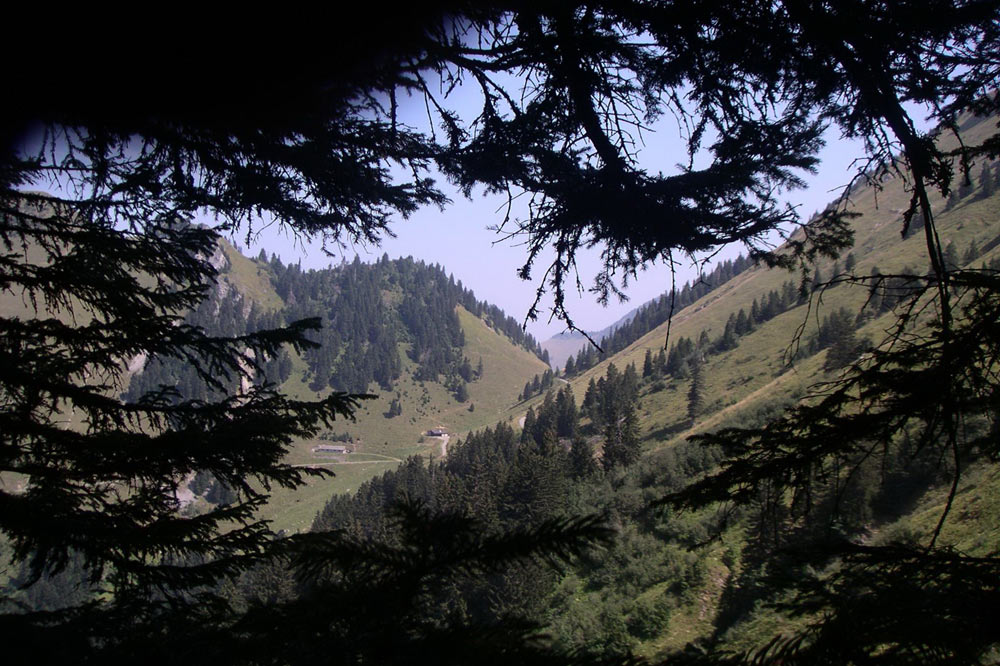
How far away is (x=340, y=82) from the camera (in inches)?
158

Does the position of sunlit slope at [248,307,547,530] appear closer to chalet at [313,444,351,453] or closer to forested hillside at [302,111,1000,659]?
chalet at [313,444,351,453]

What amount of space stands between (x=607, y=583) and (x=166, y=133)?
2810 cm

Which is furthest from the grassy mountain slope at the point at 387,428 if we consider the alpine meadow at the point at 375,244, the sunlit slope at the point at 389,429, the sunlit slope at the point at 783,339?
the alpine meadow at the point at 375,244

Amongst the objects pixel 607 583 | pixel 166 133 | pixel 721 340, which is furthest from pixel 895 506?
pixel 721 340

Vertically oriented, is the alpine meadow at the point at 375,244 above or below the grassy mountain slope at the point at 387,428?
above

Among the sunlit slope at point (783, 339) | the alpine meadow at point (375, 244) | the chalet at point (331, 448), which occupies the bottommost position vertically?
the sunlit slope at point (783, 339)

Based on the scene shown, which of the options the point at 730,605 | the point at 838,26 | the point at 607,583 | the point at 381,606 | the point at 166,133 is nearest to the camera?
the point at 381,606

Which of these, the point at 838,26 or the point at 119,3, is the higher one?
the point at 119,3

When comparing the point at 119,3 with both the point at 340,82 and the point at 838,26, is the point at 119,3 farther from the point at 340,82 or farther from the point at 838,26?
the point at 838,26

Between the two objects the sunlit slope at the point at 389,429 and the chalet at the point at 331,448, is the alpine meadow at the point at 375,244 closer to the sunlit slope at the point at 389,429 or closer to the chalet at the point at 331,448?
the sunlit slope at the point at 389,429

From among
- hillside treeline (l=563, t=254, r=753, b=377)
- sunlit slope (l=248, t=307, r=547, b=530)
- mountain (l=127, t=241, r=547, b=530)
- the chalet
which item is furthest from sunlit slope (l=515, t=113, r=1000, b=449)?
the chalet

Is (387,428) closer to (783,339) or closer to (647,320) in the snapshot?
(647,320)

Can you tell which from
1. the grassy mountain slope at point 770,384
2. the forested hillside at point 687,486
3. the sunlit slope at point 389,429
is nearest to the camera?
the forested hillside at point 687,486

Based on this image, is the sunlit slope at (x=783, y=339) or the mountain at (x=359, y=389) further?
the mountain at (x=359, y=389)
